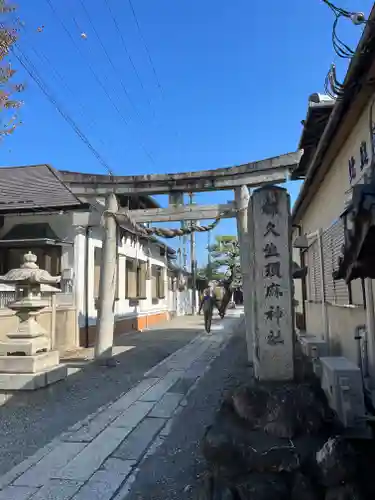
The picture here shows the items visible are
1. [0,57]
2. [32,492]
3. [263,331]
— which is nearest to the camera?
[32,492]

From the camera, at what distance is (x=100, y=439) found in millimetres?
5594

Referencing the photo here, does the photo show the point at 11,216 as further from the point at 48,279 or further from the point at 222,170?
the point at 222,170

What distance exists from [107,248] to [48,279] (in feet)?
7.38

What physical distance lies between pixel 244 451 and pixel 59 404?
5.10 metres

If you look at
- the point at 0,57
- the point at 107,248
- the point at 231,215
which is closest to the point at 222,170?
the point at 231,215

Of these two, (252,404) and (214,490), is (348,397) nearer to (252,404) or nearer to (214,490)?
(252,404)

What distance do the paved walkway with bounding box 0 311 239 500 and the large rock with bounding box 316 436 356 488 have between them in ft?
6.73

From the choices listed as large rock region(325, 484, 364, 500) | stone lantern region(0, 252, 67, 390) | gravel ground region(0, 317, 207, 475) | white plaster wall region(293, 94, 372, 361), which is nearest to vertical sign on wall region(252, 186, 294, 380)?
white plaster wall region(293, 94, 372, 361)

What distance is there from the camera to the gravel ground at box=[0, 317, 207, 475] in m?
5.67

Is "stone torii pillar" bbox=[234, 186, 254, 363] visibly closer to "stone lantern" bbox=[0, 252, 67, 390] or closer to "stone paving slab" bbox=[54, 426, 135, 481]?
"stone lantern" bbox=[0, 252, 67, 390]

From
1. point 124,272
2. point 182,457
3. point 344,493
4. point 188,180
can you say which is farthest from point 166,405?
point 124,272

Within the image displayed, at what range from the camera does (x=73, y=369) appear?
1072cm

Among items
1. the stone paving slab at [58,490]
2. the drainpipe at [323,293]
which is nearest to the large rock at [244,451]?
the stone paving slab at [58,490]

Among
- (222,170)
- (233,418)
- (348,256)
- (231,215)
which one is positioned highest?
(222,170)
